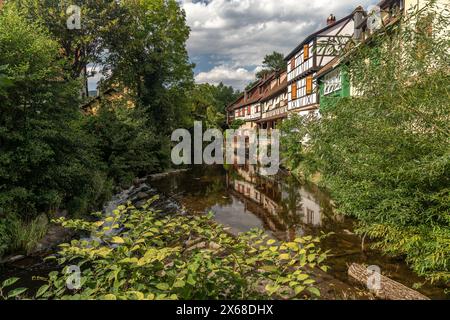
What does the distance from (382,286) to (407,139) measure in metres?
2.90

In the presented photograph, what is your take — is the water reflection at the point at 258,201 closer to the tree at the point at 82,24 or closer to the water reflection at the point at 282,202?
the water reflection at the point at 282,202

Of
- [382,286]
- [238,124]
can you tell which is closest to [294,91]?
→ [238,124]

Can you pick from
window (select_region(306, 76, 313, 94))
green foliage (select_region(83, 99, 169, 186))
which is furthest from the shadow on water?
window (select_region(306, 76, 313, 94))

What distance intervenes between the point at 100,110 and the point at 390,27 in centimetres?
1529

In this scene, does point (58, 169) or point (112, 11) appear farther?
point (112, 11)

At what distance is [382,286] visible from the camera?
6.29 meters

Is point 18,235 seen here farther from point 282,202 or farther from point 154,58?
point 154,58

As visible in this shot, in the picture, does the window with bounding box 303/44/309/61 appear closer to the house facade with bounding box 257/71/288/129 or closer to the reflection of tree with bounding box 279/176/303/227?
the house facade with bounding box 257/71/288/129

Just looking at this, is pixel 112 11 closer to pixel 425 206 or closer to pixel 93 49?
pixel 93 49

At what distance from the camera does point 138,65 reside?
76.1ft

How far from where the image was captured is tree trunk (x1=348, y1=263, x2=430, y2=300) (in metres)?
5.89

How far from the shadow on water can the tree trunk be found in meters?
0.34

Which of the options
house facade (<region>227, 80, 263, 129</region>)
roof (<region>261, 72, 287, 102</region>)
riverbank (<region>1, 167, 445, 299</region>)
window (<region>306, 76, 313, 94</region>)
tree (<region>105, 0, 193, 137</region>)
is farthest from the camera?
house facade (<region>227, 80, 263, 129</region>)
